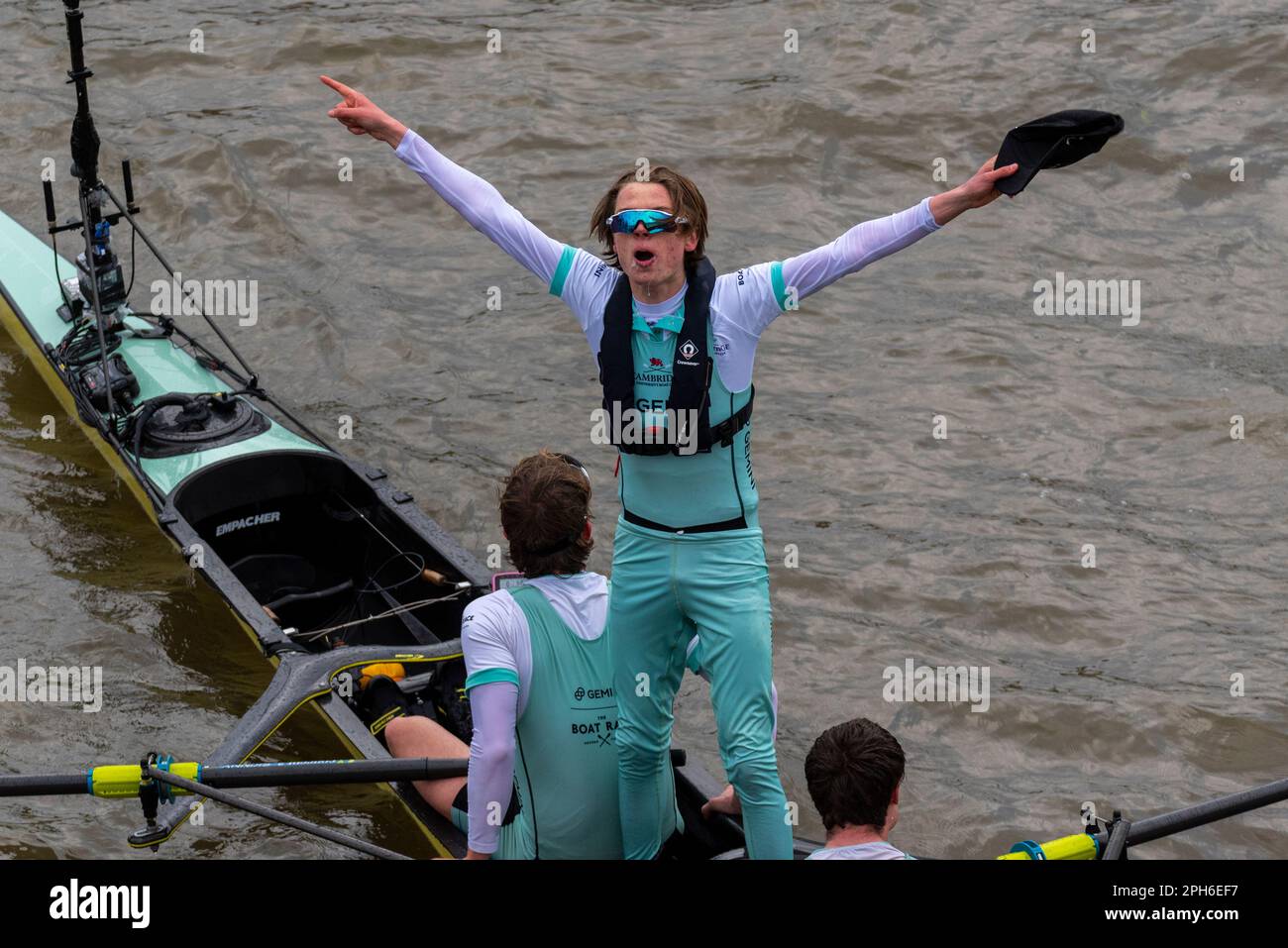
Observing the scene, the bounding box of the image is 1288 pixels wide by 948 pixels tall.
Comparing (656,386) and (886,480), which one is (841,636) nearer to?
(886,480)

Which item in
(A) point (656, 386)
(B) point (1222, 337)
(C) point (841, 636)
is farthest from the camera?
(B) point (1222, 337)

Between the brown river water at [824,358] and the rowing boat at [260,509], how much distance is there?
392mm

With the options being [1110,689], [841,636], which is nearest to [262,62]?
[841,636]

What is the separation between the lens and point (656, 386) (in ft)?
15.8

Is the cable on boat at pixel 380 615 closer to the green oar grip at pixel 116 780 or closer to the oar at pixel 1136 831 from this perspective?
the green oar grip at pixel 116 780

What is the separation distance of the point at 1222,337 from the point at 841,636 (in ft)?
13.6

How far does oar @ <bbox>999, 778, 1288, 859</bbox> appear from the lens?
13.6 feet

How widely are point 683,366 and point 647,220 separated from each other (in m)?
0.46

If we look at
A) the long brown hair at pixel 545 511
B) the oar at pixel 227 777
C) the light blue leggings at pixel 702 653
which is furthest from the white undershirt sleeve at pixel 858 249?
the oar at pixel 227 777

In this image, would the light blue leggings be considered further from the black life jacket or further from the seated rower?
the black life jacket

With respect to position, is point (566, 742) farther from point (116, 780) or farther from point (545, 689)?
point (116, 780)

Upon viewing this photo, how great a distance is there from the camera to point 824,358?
10.7 metres

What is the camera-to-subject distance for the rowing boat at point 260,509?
679 cm

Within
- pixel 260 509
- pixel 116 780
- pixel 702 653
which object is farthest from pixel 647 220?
pixel 260 509
